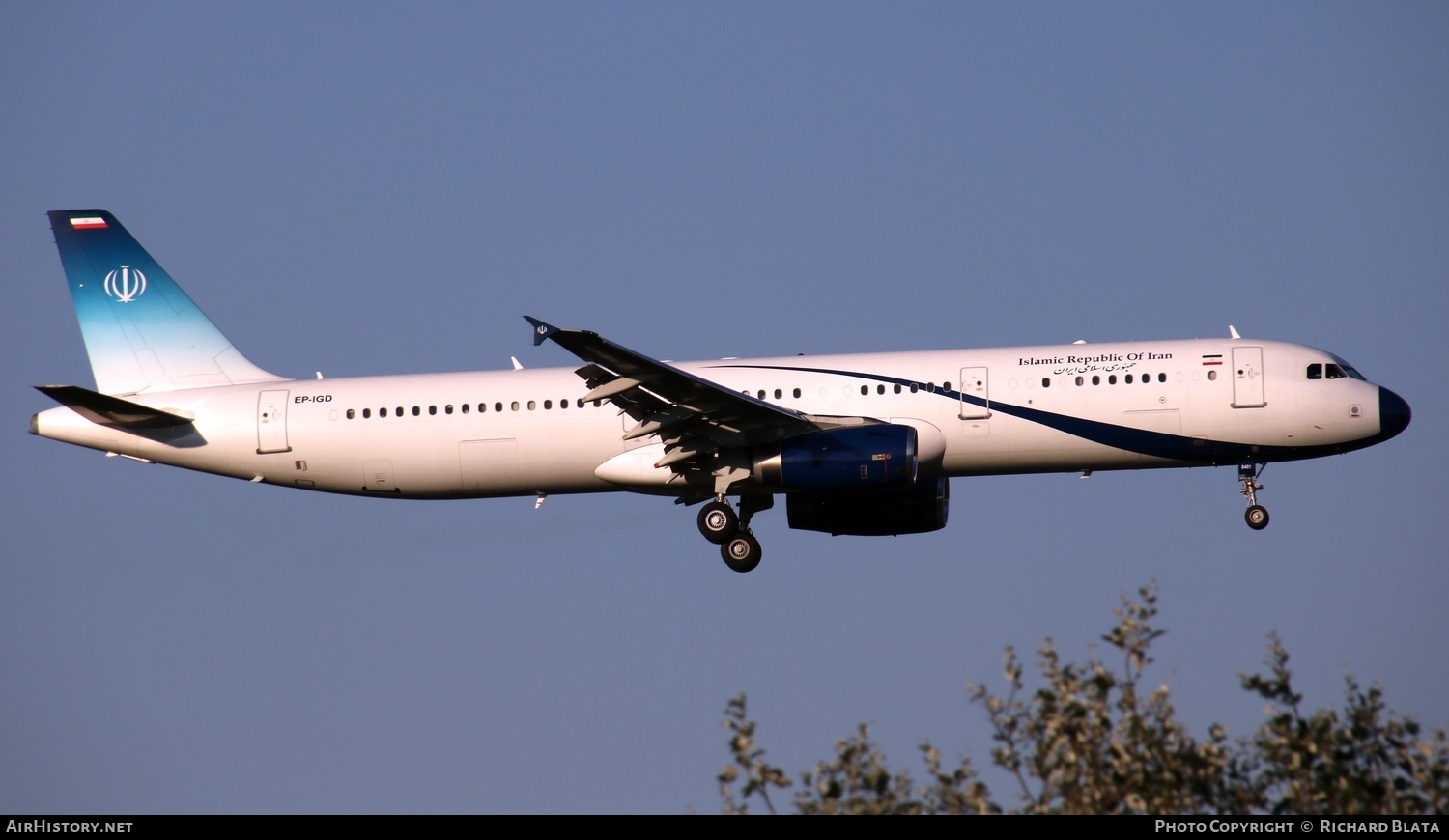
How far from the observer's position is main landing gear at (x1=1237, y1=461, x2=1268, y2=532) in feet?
136

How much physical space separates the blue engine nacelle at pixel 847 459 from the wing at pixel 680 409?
581 millimetres

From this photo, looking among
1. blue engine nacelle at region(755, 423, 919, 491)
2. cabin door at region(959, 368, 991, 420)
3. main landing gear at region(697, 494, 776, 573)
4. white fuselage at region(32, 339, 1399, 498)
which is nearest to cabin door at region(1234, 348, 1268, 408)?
white fuselage at region(32, 339, 1399, 498)

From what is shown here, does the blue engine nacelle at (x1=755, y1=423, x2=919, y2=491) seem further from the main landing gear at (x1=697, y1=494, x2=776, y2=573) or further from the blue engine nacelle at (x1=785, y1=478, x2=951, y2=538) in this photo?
the blue engine nacelle at (x1=785, y1=478, x2=951, y2=538)

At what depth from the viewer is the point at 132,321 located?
4650cm

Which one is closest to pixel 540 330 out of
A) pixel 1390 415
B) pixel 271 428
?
pixel 271 428

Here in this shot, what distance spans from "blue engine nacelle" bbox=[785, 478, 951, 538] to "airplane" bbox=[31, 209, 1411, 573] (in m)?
0.06

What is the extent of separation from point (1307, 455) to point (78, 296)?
1248 inches

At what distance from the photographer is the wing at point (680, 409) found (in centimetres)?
3825

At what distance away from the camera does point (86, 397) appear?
42.6 metres

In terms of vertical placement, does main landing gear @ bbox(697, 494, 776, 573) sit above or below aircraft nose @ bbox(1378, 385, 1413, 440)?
below

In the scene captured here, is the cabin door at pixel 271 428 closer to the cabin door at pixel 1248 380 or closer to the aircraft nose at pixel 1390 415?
the cabin door at pixel 1248 380

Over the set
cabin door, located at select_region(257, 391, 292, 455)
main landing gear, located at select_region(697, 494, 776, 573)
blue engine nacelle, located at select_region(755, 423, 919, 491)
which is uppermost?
cabin door, located at select_region(257, 391, 292, 455)

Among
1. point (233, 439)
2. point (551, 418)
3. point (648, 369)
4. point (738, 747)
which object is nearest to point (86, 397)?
point (233, 439)
